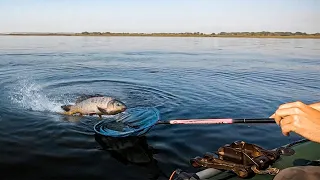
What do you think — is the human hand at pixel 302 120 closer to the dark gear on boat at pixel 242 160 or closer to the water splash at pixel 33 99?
the dark gear on boat at pixel 242 160

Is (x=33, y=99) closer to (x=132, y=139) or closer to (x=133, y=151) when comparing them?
(x=132, y=139)

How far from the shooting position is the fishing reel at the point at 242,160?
3.82 m

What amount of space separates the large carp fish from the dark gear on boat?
4785mm

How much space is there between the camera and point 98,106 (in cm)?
870

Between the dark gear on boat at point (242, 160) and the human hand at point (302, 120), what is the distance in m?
1.24

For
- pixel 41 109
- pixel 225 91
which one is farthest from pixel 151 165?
pixel 225 91

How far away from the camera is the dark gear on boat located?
12.5 ft

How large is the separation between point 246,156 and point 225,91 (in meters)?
10.8

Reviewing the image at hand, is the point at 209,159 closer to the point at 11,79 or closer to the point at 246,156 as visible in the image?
the point at 246,156

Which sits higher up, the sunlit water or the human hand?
the human hand

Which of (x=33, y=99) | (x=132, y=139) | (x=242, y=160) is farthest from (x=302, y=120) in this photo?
(x=33, y=99)

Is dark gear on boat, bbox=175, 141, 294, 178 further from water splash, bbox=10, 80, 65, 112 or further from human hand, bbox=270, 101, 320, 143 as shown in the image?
water splash, bbox=10, 80, 65, 112

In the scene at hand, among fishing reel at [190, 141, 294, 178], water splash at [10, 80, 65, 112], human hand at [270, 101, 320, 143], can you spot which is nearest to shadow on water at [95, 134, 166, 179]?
fishing reel at [190, 141, 294, 178]

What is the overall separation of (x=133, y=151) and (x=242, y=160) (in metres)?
3.32
